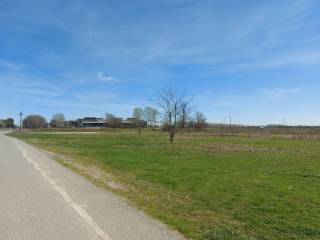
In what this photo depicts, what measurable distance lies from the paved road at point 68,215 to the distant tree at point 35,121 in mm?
175436

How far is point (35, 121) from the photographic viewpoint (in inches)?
7259

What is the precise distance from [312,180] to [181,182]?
4507 millimetres

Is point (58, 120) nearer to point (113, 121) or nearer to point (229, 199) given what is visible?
point (113, 121)

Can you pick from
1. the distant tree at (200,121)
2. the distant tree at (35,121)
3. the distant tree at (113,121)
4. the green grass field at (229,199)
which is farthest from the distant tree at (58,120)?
the green grass field at (229,199)

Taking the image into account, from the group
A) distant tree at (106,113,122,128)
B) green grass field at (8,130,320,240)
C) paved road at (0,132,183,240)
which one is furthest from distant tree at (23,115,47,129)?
paved road at (0,132,183,240)

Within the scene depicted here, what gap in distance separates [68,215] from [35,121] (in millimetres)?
181946

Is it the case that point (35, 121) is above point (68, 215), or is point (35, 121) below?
above

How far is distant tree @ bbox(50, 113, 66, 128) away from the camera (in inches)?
7454

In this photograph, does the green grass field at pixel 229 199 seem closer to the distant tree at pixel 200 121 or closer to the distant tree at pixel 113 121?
the distant tree at pixel 200 121

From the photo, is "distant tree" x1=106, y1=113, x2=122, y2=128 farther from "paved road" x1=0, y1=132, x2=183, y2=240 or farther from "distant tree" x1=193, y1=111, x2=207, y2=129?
"paved road" x1=0, y1=132, x2=183, y2=240

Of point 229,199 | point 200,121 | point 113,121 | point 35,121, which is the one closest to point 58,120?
point 35,121

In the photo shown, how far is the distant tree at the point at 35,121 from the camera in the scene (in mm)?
183625

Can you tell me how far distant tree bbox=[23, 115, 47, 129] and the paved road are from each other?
17544 centimetres

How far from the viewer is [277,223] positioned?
8.55 meters
